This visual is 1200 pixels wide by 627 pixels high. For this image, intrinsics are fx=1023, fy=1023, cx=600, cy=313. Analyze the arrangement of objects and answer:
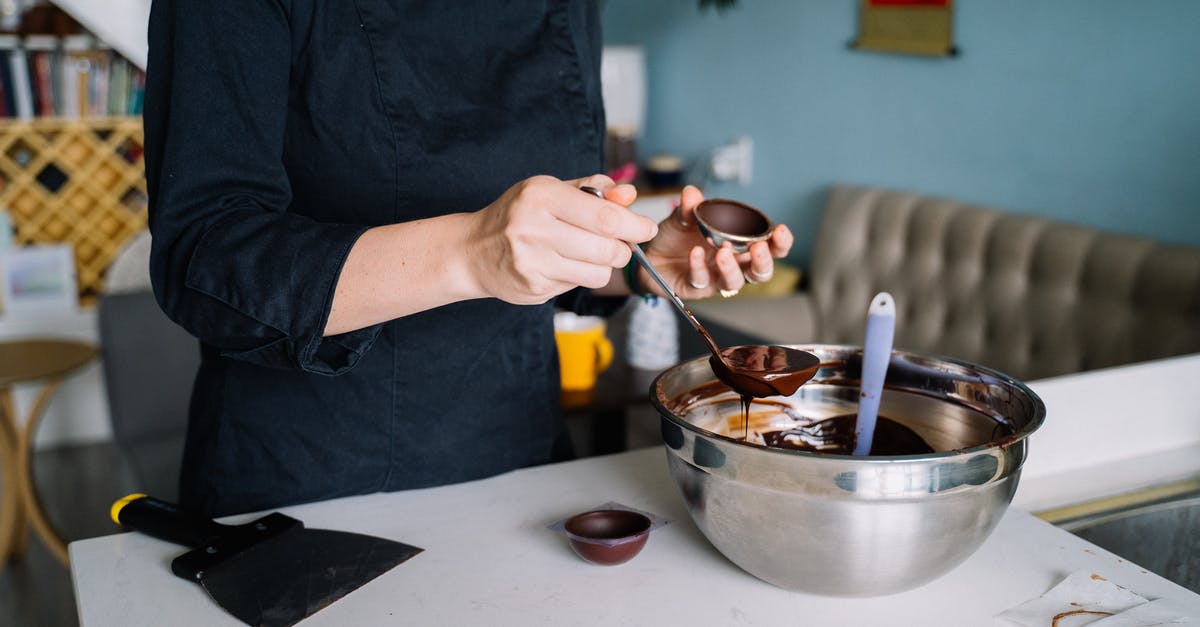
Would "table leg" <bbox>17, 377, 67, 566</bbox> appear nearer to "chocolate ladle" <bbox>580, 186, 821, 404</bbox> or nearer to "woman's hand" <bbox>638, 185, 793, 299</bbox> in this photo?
"woman's hand" <bbox>638, 185, 793, 299</bbox>

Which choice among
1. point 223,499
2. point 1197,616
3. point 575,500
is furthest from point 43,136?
point 1197,616

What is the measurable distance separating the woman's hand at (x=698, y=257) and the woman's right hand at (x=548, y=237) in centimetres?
24

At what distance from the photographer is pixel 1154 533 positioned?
3.78 feet

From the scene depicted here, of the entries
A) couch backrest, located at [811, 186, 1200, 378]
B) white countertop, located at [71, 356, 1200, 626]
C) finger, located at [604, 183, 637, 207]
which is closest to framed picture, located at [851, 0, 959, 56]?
couch backrest, located at [811, 186, 1200, 378]

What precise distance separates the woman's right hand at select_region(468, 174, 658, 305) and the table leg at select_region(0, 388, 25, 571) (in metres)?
2.52

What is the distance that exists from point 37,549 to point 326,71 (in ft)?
8.35

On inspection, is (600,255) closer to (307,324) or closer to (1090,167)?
(307,324)

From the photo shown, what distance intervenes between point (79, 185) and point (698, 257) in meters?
3.88

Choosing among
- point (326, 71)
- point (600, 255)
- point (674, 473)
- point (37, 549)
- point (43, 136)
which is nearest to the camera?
point (600, 255)

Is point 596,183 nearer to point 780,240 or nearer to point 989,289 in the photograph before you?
point 780,240

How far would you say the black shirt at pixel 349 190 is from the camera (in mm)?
906

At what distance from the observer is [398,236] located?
84 cm

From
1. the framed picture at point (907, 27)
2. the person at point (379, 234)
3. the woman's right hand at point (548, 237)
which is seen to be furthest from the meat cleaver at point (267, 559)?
the framed picture at point (907, 27)

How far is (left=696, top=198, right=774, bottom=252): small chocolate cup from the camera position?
104cm
